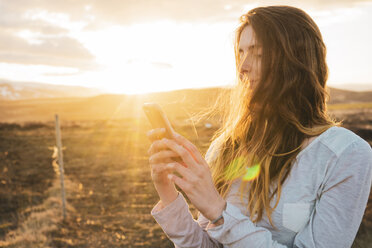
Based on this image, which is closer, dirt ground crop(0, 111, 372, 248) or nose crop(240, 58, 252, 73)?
nose crop(240, 58, 252, 73)

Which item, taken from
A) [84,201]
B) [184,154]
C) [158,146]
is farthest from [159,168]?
[84,201]

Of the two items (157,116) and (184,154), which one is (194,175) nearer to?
(184,154)

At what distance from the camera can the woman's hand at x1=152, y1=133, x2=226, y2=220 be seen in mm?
A: 1191

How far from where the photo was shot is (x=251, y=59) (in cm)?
156

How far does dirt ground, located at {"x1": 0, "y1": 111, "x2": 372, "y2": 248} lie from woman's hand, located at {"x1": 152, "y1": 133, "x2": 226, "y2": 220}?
5.92 ft

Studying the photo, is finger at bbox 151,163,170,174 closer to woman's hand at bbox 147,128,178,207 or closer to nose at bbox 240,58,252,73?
woman's hand at bbox 147,128,178,207

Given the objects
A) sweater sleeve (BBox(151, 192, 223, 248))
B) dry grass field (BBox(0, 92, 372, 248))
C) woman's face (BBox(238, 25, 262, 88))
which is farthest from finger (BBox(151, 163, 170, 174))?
woman's face (BBox(238, 25, 262, 88))

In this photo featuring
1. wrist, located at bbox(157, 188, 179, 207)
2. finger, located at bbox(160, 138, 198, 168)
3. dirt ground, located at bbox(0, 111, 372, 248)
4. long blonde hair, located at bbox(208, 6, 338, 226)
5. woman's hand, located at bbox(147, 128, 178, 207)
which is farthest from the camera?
dirt ground, located at bbox(0, 111, 372, 248)

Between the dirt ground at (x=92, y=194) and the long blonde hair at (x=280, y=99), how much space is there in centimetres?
148

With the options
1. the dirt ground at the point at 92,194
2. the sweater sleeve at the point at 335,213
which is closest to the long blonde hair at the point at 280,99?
the sweater sleeve at the point at 335,213

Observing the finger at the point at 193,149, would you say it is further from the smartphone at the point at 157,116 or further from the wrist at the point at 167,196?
Answer: the wrist at the point at 167,196

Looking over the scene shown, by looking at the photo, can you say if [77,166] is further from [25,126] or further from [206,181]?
[25,126]

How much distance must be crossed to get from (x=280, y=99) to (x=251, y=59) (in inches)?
10.8

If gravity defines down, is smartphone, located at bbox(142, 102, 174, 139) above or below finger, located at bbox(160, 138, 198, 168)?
above
